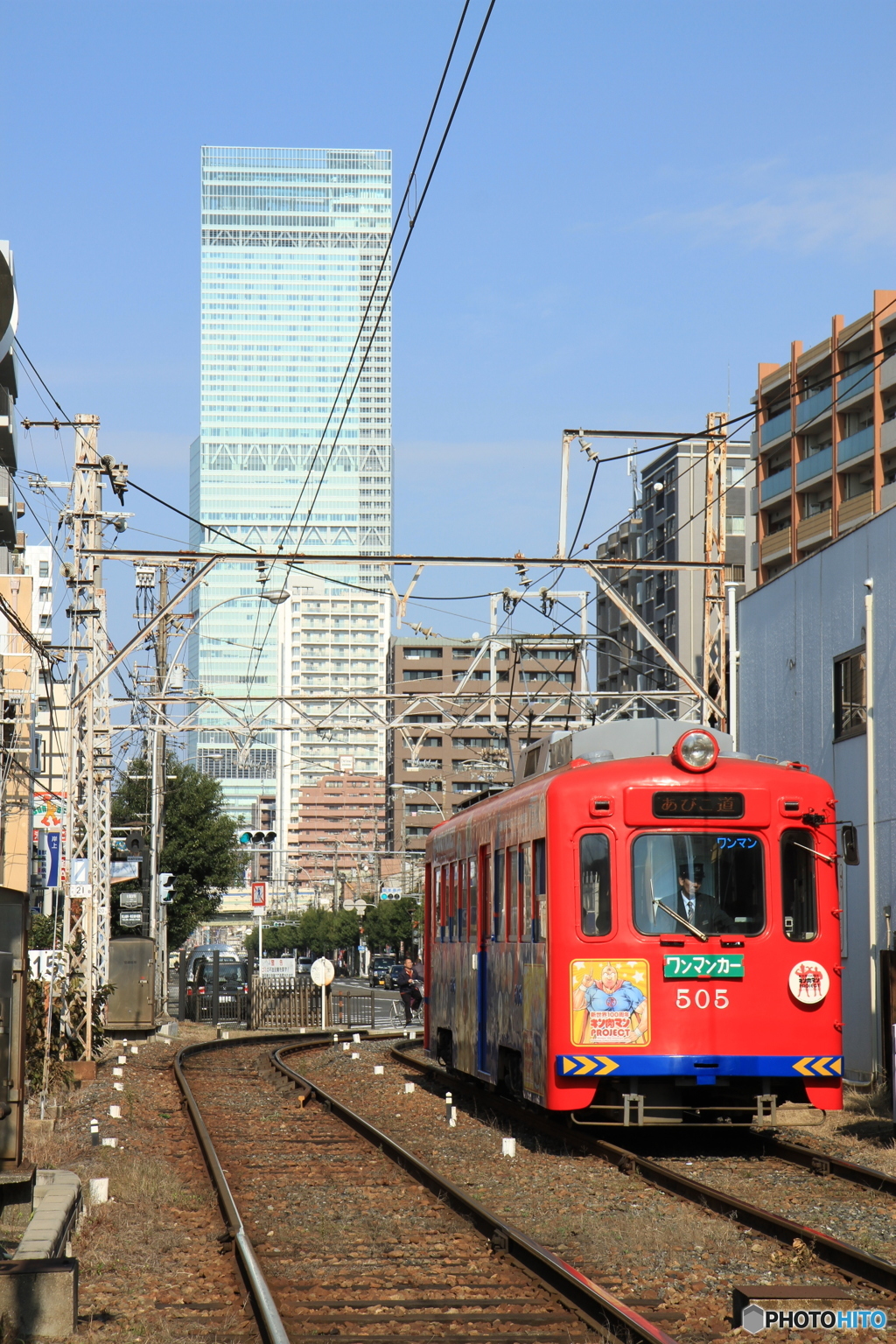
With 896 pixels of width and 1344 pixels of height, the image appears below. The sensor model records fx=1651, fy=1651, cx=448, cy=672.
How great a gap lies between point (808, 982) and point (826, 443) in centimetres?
5910

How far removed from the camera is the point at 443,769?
425ft

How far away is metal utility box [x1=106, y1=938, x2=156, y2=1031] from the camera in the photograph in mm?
30906

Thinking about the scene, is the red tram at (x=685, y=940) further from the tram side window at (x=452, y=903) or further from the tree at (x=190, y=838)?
the tree at (x=190, y=838)

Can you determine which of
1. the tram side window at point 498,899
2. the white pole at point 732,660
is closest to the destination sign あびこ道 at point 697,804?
the tram side window at point 498,899

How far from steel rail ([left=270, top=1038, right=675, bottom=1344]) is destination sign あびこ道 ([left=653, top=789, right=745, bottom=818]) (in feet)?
10.3

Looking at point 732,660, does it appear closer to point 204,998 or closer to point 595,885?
point 595,885

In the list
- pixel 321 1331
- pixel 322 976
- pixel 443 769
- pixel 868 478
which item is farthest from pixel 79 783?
pixel 443 769

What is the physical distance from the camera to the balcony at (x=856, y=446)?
6266 centimetres

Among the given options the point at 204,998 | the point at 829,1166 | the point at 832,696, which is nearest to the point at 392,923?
the point at 204,998

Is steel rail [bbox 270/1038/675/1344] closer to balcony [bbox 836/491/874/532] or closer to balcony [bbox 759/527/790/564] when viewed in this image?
balcony [bbox 836/491/874/532]

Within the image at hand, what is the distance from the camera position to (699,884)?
491 inches

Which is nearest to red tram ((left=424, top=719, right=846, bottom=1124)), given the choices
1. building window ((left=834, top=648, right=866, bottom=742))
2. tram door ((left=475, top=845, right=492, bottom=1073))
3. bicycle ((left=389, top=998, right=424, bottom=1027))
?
tram door ((left=475, top=845, right=492, bottom=1073))

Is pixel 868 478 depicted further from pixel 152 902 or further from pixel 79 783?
pixel 79 783

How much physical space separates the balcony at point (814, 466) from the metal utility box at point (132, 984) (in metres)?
43.1
